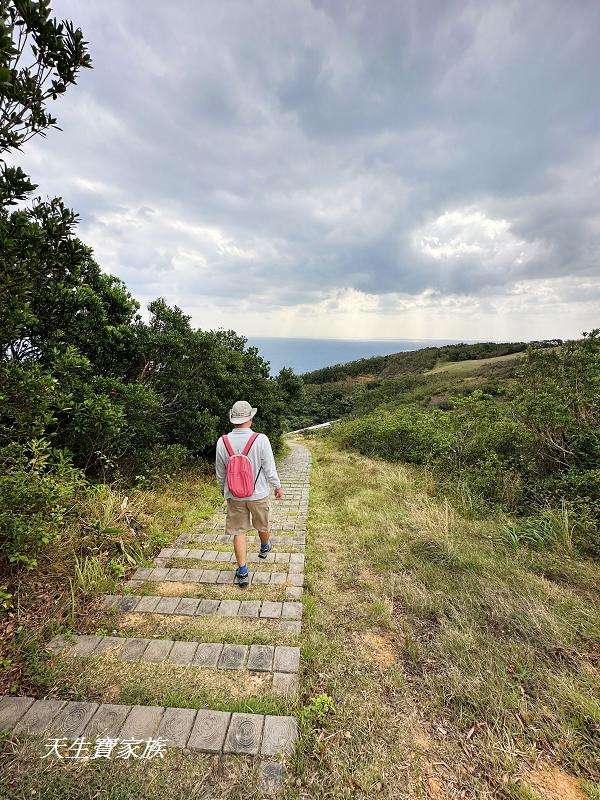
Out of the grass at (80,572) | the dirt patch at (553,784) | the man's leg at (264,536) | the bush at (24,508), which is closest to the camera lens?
the dirt patch at (553,784)

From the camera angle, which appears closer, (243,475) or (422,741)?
(422,741)

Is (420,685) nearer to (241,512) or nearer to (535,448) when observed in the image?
(241,512)

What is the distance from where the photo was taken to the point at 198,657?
2.80 m

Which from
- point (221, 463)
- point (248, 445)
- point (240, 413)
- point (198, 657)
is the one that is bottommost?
point (198, 657)

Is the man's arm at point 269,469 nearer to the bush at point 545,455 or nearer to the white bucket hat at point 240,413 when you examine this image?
the white bucket hat at point 240,413

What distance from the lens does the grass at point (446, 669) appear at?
2059mm

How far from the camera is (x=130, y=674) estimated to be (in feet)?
8.54

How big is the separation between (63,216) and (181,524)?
14.2 feet

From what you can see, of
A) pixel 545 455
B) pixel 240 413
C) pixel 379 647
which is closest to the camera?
pixel 379 647

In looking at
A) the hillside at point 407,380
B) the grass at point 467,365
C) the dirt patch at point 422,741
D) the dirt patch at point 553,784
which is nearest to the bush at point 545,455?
the dirt patch at point 553,784

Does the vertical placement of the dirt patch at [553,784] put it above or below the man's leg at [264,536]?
below

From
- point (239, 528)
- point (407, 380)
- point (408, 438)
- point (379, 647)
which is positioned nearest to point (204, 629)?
point (239, 528)

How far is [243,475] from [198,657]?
1613 millimetres

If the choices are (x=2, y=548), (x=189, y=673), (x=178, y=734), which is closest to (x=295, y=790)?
(x=178, y=734)
